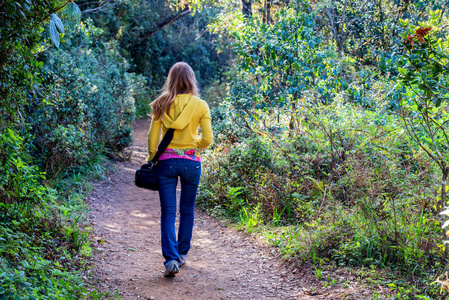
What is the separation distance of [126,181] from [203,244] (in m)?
4.53

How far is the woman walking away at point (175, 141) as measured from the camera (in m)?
4.28

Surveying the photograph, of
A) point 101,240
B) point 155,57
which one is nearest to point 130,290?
point 101,240

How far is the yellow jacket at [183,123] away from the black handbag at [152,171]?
0.18 ft

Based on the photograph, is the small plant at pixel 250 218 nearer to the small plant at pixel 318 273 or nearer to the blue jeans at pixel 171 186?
the small plant at pixel 318 273

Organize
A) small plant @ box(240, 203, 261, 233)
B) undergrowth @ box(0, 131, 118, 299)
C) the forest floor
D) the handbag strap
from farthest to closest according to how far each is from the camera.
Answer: small plant @ box(240, 203, 261, 233), the handbag strap, the forest floor, undergrowth @ box(0, 131, 118, 299)

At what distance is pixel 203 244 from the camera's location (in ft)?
19.7

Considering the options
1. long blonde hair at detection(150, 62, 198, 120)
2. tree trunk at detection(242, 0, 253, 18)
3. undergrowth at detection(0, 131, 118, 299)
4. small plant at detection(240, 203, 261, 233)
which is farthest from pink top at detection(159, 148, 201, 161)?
tree trunk at detection(242, 0, 253, 18)

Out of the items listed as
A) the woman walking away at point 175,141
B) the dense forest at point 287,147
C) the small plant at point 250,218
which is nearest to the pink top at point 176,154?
the woman walking away at point 175,141

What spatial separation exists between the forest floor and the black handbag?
106 cm

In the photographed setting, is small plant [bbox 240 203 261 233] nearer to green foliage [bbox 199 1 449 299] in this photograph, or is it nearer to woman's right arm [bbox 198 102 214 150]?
green foliage [bbox 199 1 449 299]

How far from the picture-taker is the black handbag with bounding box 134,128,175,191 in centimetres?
426

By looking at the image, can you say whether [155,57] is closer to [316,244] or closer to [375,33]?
[375,33]

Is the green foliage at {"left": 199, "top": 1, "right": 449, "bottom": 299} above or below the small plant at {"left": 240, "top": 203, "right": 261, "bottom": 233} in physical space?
above

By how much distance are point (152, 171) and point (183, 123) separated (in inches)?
A: 24.4
